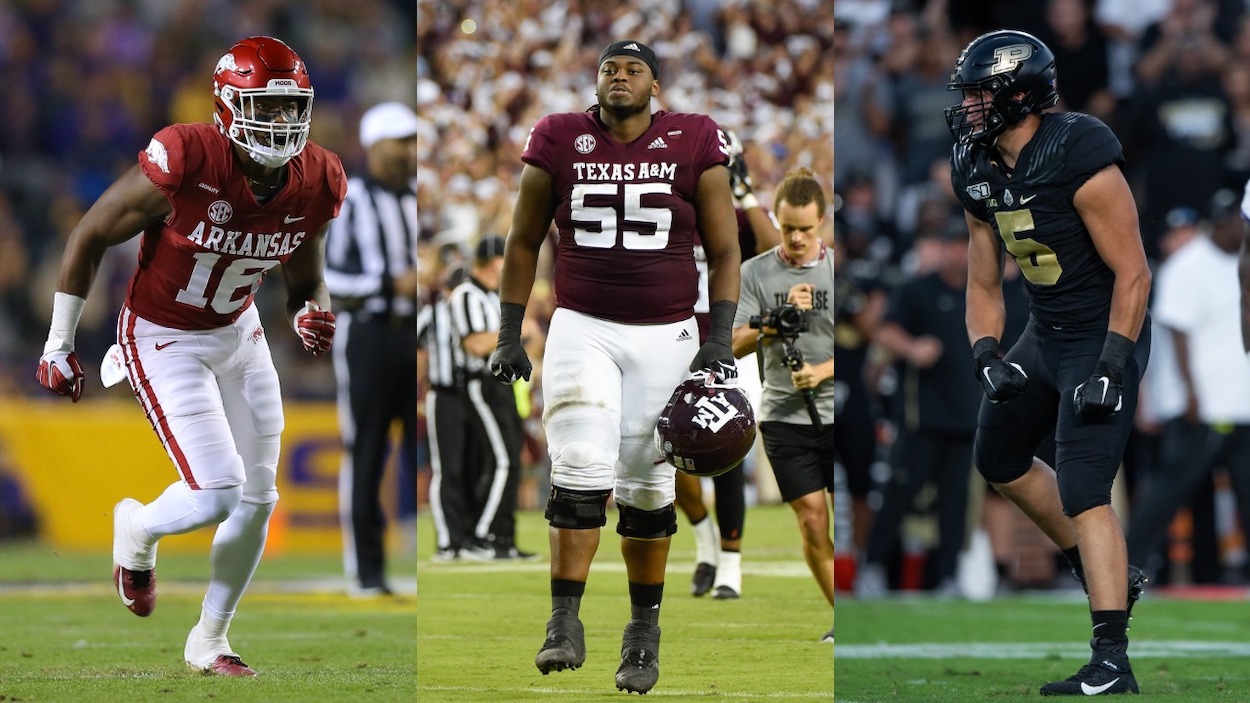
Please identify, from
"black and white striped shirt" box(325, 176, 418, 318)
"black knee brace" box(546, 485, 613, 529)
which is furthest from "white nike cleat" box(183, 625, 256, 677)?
"black and white striped shirt" box(325, 176, 418, 318)

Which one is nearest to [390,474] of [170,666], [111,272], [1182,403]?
[111,272]

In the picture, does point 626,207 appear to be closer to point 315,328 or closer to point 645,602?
point 315,328

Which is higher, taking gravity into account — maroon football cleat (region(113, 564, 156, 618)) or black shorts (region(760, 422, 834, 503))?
black shorts (region(760, 422, 834, 503))

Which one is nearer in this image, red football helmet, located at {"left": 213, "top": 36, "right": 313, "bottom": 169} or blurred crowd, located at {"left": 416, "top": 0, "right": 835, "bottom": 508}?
red football helmet, located at {"left": 213, "top": 36, "right": 313, "bottom": 169}

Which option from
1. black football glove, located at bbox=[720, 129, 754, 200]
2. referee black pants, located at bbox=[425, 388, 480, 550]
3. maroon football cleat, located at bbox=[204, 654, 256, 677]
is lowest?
maroon football cleat, located at bbox=[204, 654, 256, 677]

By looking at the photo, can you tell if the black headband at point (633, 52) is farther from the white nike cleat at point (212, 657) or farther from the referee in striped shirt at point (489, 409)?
the white nike cleat at point (212, 657)

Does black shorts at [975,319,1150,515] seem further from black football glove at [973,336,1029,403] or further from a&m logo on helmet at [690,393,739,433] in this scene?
a&m logo on helmet at [690,393,739,433]

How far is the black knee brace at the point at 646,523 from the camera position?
4.79m

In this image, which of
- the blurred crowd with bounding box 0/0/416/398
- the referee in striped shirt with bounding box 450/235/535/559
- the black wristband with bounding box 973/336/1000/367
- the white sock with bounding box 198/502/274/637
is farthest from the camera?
the blurred crowd with bounding box 0/0/416/398

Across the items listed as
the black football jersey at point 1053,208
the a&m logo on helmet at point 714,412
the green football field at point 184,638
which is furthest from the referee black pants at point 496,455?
the black football jersey at point 1053,208

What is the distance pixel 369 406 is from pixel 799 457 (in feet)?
8.85

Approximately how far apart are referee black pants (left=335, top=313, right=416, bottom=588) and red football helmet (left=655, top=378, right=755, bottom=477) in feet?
10.6

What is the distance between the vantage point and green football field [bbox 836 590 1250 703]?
5215 mm

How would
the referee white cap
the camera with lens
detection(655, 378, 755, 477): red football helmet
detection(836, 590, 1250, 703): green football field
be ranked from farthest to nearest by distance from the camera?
the referee white cap
the camera with lens
detection(836, 590, 1250, 703): green football field
detection(655, 378, 755, 477): red football helmet
